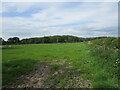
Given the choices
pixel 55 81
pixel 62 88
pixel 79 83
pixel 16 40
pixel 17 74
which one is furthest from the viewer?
pixel 16 40

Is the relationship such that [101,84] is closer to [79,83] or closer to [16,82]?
[79,83]

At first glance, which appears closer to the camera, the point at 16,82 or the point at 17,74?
the point at 16,82

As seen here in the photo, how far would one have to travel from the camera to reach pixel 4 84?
4.23 metres

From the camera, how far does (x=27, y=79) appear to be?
4.66 metres

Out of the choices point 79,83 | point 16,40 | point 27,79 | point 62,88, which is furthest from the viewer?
point 16,40

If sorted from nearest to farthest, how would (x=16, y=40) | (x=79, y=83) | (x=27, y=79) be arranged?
(x=79, y=83) < (x=27, y=79) < (x=16, y=40)

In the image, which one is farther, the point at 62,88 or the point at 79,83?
the point at 79,83

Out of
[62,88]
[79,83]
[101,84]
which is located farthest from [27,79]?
[101,84]

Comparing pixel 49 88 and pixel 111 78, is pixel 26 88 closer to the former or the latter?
pixel 49 88

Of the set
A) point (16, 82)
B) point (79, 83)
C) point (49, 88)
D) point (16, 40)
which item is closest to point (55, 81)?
point (49, 88)

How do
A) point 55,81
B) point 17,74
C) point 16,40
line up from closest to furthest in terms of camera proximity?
point 55,81 < point 17,74 < point 16,40

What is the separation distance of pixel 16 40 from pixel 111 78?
48.8m

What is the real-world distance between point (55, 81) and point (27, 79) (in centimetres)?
127

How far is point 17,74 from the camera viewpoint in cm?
530
